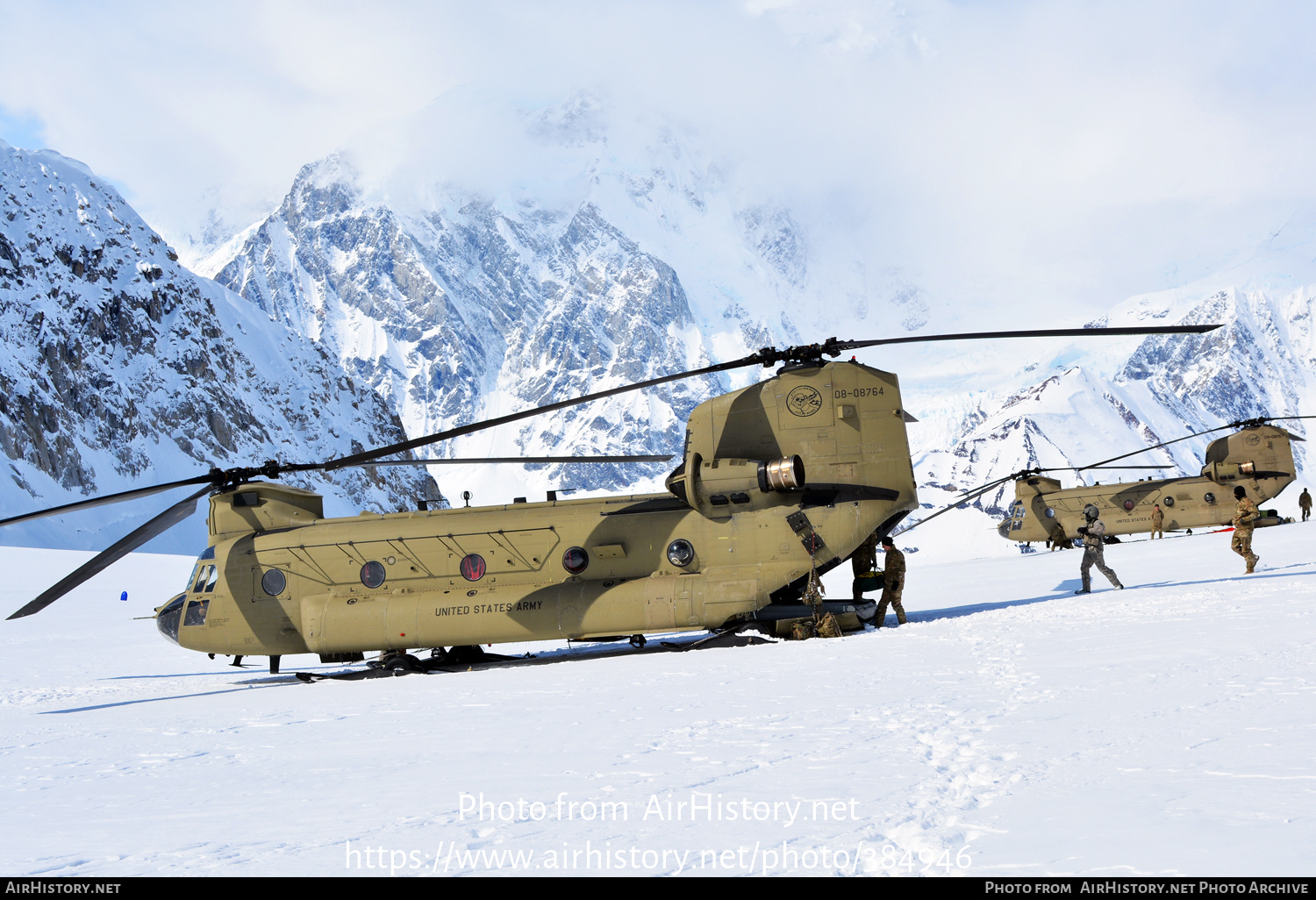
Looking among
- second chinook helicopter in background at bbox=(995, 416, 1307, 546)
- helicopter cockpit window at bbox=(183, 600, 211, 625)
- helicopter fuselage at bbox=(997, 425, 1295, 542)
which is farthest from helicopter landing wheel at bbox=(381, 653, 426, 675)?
helicopter fuselage at bbox=(997, 425, 1295, 542)

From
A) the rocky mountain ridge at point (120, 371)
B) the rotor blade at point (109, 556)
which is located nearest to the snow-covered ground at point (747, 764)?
the rotor blade at point (109, 556)

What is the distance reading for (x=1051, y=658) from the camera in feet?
31.2

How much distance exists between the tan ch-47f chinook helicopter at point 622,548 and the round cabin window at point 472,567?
0.07 feet

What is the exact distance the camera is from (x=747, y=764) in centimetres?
597

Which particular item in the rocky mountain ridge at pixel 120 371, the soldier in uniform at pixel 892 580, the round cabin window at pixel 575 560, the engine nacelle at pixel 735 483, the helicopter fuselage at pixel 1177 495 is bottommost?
the soldier in uniform at pixel 892 580

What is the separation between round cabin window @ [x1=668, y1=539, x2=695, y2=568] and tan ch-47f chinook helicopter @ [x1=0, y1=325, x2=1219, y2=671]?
0.07ft

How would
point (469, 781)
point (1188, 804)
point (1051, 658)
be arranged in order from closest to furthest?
1. point (1188, 804)
2. point (469, 781)
3. point (1051, 658)

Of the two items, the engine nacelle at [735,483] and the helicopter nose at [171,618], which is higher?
the engine nacelle at [735,483]

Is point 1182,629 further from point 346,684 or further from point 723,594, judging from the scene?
point 346,684

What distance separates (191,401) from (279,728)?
528 feet

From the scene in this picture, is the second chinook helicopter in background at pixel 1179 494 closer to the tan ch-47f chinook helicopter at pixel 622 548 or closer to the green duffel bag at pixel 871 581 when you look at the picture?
the green duffel bag at pixel 871 581

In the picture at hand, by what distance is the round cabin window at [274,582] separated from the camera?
1608cm

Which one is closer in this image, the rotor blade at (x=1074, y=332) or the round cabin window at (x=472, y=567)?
the rotor blade at (x=1074, y=332)

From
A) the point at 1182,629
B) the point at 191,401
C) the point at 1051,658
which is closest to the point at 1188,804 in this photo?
the point at 1051,658
